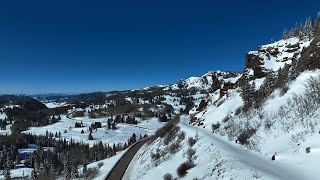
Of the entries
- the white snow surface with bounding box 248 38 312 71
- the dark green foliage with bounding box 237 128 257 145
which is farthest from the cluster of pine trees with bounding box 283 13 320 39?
the dark green foliage with bounding box 237 128 257 145

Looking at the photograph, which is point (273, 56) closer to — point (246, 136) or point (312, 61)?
point (312, 61)

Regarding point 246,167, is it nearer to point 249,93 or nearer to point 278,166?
point 278,166

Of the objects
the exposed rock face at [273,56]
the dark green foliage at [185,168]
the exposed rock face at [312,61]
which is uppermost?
the exposed rock face at [273,56]

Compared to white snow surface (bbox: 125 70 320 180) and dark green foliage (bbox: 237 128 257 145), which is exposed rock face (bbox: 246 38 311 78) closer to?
white snow surface (bbox: 125 70 320 180)

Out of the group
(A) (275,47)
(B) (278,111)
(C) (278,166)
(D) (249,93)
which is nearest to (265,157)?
(C) (278,166)

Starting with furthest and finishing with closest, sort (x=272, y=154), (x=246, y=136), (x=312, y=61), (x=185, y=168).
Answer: (x=312, y=61) < (x=246, y=136) < (x=185, y=168) < (x=272, y=154)

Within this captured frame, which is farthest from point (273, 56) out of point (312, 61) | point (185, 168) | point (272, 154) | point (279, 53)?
point (272, 154)

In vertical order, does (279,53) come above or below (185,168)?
above

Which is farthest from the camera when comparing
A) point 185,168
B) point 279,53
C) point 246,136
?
point 279,53

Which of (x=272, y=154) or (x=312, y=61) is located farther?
(x=312, y=61)

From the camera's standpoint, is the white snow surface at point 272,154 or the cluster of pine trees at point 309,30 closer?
the white snow surface at point 272,154

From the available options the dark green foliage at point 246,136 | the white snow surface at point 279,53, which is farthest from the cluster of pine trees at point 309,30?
the dark green foliage at point 246,136

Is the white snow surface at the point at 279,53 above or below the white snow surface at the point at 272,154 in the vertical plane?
above

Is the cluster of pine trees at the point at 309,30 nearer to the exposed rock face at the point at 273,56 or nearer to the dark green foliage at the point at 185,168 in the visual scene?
the exposed rock face at the point at 273,56
